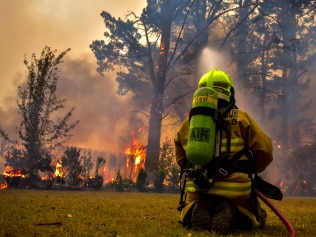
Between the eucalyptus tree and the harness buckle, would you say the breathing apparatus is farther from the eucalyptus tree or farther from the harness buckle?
the eucalyptus tree

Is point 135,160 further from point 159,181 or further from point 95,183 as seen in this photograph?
point 95,183

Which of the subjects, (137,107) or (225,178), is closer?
(225,178)

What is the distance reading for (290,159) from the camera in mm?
22156

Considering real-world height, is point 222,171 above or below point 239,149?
below

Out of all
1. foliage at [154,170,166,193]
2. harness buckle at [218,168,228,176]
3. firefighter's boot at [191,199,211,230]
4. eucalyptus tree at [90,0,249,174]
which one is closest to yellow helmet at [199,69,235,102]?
harness buckle at [218,168,228,176]

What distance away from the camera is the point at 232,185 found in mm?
3295

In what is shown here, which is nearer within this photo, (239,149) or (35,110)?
(239,149)

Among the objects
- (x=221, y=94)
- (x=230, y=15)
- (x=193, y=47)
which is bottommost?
(x=221, y=94)

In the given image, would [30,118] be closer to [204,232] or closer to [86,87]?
[204,232]

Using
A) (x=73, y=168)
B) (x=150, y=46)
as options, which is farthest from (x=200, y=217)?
(x=150, y=46)

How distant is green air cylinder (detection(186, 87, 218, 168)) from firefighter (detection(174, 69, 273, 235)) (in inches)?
8.9

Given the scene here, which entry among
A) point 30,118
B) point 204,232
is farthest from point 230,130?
point 30,118

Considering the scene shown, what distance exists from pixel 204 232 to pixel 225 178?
540mm

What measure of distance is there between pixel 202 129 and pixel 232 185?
62 cm
